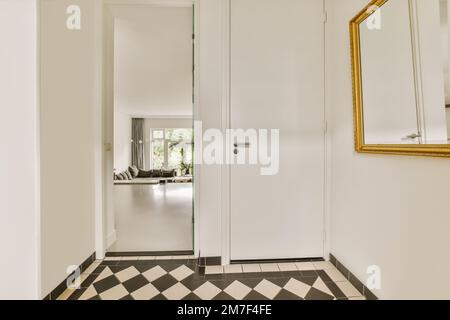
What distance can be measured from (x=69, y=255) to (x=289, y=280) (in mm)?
1580

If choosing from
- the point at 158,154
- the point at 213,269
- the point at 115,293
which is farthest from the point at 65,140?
the point at 158,154

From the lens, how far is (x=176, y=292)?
1569 mm

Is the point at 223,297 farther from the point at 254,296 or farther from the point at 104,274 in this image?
the point at 104,274

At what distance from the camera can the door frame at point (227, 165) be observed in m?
1.87

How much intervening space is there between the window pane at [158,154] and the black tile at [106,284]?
8.65 m

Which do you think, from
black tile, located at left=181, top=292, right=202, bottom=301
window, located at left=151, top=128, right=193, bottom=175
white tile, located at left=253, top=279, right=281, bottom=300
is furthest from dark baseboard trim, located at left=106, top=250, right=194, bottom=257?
window, located at left=151, top=128, right=193, bottom=175

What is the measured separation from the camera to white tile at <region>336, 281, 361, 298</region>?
1.55 metres

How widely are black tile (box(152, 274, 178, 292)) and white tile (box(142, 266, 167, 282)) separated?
41 millimetres

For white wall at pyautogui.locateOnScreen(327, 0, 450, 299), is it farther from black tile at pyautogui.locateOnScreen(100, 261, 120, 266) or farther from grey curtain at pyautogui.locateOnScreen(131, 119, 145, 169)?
grey curtain at pyautogui.locateOnScreen(131, 119, 145, 169)

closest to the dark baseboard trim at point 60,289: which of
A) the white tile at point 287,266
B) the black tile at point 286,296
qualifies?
the black tile at point 286,296

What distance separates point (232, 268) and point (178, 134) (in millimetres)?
8558

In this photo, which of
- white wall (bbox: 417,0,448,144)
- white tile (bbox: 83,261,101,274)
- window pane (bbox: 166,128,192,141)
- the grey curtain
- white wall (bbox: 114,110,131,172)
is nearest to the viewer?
white wall (bbox: 417,0,448,144)

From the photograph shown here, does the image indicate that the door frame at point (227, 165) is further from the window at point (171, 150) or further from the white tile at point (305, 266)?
the window at point (171, 150)
